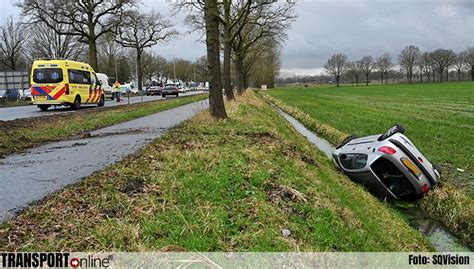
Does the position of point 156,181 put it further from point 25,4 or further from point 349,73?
point 349,73

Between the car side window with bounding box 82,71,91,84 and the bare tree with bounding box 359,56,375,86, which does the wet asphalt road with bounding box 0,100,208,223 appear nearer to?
the car side window with bounding box 82,71,91,84

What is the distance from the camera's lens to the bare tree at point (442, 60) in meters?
116

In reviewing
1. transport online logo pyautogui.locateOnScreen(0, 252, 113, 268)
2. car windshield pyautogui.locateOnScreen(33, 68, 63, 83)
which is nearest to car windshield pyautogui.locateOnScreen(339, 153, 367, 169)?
transport online logo pyautogui.locateOnScreen(0, 252, 113, 268)

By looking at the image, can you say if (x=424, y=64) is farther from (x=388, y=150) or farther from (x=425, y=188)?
(x=388, y=150)

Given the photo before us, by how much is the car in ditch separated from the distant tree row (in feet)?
403

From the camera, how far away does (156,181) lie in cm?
571

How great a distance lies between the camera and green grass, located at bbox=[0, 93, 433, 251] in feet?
12.7

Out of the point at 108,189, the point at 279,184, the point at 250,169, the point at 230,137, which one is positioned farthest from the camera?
the point at 230,137

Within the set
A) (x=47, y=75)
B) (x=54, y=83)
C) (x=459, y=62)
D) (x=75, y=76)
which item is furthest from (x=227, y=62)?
(x=459, y=62)

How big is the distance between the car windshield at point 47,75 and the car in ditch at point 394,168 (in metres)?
18.2

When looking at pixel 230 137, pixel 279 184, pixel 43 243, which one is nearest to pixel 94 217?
pixel 43 243

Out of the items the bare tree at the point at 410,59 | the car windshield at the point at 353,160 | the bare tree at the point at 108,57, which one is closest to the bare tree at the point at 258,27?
the car windshield at the point at 353,160

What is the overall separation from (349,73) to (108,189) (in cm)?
A: 13537

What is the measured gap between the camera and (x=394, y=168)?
7.98 metres
